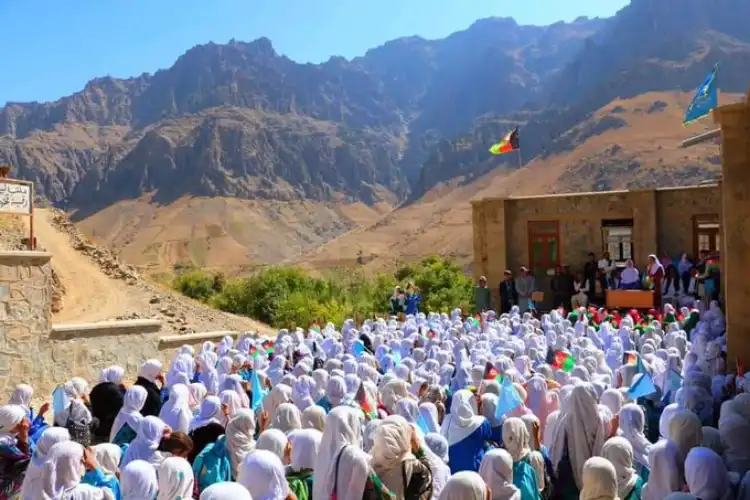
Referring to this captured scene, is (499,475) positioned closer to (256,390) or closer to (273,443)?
(273,443)

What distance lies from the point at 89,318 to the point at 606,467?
13786 mm

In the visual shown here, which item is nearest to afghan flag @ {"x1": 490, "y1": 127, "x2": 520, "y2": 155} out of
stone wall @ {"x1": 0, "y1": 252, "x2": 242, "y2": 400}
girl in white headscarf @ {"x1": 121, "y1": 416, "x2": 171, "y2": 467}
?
stone wall @ {"x1": 0, "y1": 252, "x2": 242, "y2": 400}

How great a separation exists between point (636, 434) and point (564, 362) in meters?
2.96

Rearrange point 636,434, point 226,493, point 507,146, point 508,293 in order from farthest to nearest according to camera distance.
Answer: point 507,146, point 508,293, point 636,434, point 226,493

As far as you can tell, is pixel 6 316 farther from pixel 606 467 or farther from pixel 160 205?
pixel 160 205

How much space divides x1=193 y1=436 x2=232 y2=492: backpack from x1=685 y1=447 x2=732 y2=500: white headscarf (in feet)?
9.18

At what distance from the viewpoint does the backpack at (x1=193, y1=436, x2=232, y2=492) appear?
471 centimetres

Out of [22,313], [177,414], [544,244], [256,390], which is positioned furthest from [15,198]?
[544,244]

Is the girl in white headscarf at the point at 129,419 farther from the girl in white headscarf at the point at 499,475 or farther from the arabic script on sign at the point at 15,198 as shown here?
the arabic script on sign at the point at 15,198

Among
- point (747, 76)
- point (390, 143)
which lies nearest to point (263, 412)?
point (747, 76)

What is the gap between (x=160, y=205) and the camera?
277 ft

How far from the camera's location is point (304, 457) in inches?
179

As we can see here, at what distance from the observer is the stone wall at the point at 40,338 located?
35.5 ft

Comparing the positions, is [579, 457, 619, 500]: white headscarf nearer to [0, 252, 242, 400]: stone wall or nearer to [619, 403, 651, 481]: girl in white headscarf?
[619, 403, 651, 481]: girl in white headscarf
